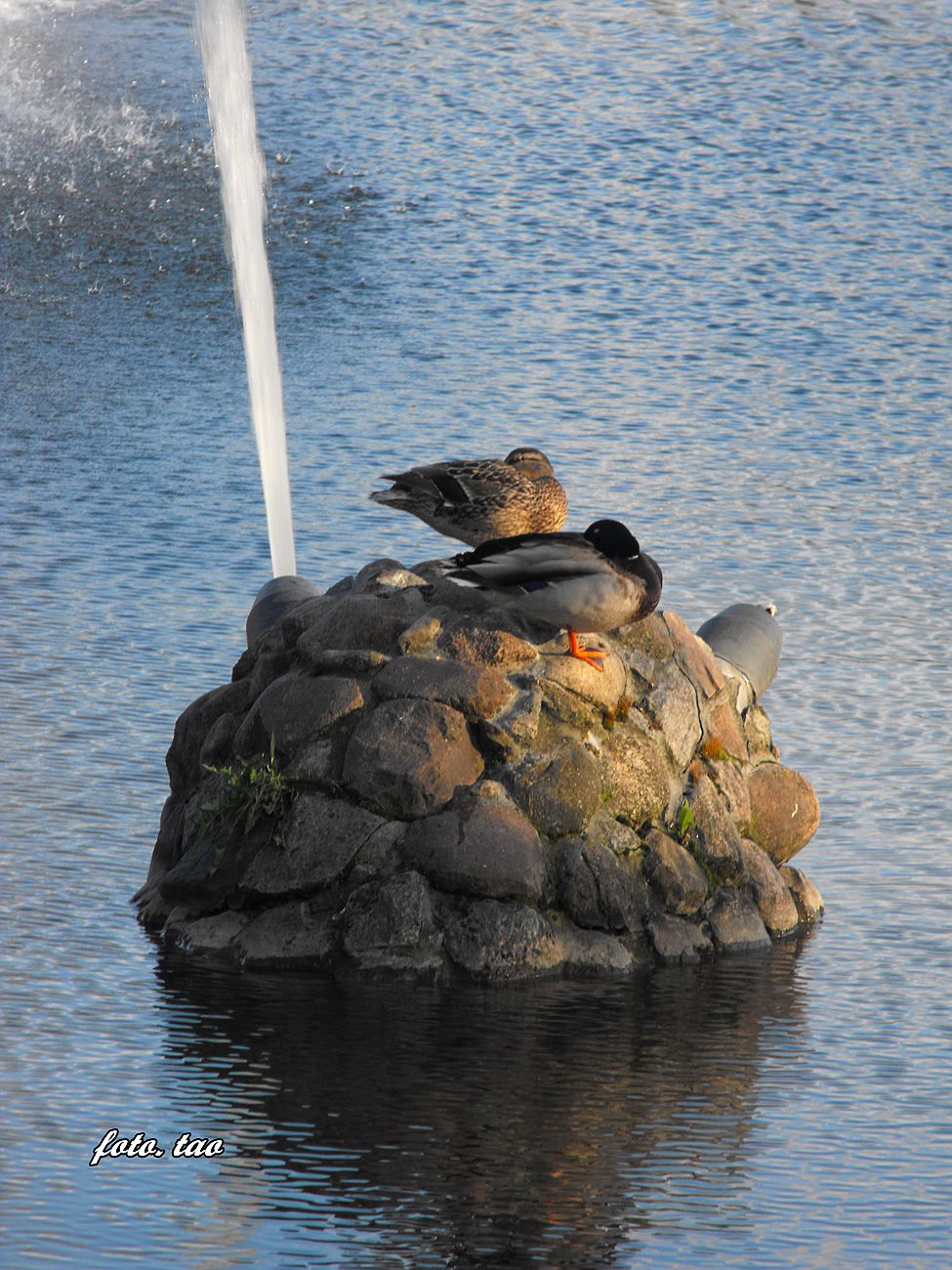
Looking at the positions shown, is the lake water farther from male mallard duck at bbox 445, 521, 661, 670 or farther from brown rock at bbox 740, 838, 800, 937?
male mallard duck at bbox 445, 521, 661, 670

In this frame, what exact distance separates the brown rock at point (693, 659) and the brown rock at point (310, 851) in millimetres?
1688

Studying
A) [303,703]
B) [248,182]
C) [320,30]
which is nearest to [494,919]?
[303,703]

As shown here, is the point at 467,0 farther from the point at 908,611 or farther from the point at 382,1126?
the point at 382,1126

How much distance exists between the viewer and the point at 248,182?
23734mm

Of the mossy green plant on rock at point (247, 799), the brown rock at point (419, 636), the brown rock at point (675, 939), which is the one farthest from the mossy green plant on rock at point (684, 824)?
the mossy green plant on rock at point (247, 799)

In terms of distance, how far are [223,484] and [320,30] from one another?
18.2 m

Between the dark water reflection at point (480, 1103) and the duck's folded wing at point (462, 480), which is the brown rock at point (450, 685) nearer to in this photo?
the duck's folded wing at point (462, 480)

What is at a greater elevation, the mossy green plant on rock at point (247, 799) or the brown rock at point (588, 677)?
the brown rock at point (588, 677)

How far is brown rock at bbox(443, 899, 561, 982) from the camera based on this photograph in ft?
27.6

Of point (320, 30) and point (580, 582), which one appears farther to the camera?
point (320, 30)

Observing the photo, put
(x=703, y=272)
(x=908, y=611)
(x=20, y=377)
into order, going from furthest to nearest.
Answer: (x=703, y=272), (x=20, y=377), (x=908, y=611)

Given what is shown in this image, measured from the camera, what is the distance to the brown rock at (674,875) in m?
8.83

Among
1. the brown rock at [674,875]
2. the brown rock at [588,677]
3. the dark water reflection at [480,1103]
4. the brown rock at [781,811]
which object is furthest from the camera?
the brown rock at [781,811]

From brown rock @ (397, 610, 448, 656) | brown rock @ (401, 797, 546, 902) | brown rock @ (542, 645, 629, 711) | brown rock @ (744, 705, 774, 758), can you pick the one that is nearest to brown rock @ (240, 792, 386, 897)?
brown rock @ (401, 797, 546, 902)
